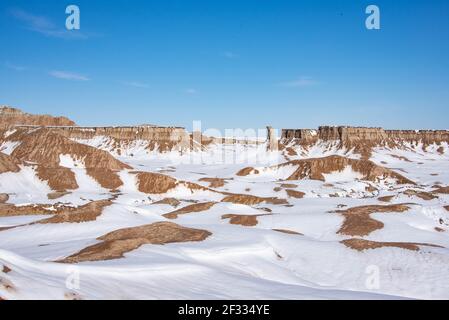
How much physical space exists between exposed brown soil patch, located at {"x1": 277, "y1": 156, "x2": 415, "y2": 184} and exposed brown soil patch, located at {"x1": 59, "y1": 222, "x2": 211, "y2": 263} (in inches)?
3491

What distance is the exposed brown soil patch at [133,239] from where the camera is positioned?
22.8 meters

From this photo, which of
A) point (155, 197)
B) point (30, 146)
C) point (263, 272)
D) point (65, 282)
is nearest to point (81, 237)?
point (263, 272)

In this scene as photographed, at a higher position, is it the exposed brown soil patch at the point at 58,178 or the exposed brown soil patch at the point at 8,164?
the exposed brown soil patch at the point at 8,164

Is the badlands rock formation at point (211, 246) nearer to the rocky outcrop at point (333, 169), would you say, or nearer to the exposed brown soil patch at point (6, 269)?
the exposed brown soil patch at point (6, 269)

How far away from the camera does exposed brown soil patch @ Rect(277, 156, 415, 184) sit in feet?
389

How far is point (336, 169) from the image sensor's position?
127312mm

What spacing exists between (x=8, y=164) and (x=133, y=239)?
2592 inches

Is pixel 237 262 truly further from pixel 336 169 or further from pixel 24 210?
pixel 336 169

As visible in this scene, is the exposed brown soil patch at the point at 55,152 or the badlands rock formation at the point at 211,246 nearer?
the badlands rock formation at the point at 211,246

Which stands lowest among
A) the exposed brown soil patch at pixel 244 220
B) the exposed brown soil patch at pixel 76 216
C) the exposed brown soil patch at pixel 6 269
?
the exposed brown soil patch at pixel 244 220

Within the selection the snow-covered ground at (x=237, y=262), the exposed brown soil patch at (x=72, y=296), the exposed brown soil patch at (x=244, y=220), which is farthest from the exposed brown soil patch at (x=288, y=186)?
the exposed brown soil patch at (x=72, y=296)

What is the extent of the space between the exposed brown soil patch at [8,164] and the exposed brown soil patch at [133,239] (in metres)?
57.3

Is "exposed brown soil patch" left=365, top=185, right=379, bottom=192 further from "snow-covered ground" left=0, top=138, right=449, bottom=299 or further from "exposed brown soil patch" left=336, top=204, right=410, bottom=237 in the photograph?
"exposed brown soil patch" left=336, top=204, right=410, bottom=237
